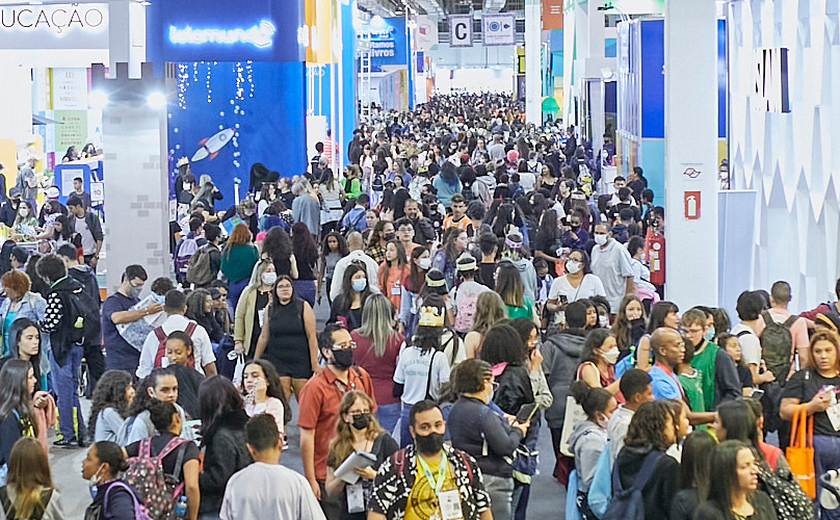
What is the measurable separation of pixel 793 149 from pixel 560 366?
5.57 metres

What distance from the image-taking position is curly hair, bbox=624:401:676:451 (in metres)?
5.18

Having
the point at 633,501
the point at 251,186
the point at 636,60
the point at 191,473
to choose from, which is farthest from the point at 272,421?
the point at 636,60

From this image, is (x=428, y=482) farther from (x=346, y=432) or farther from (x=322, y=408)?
(x=322, y=408)

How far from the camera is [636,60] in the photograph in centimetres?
1955

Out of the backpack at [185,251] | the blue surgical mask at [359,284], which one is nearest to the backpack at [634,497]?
the blue surgical mask at [359,284]

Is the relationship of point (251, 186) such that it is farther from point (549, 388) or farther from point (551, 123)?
point (551, 123)

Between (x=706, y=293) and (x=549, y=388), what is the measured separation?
4270mm

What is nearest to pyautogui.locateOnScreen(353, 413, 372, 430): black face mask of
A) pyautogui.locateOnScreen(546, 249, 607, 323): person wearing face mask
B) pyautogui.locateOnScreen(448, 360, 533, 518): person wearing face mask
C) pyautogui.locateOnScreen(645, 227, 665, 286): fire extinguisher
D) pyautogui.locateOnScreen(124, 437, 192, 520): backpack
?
pyautogui.locateOnScreen(448, 360, 533, 518): person wearing face mask

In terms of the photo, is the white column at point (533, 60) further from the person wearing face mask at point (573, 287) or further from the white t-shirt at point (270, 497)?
the white t-shirt at point (270, 497)

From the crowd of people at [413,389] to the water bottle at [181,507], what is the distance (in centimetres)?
2

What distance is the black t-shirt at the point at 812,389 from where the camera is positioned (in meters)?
6.14

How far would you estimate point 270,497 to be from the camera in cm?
490

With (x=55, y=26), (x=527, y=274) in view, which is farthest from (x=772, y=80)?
(x=55, y=26)

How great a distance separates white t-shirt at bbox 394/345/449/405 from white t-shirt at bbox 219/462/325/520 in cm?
190
